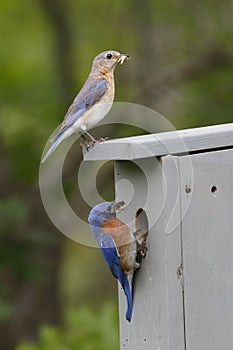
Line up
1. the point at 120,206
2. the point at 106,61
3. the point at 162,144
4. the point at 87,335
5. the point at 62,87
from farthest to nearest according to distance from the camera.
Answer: the point at 62,87
the point at 87,335
the point at 106,61
the point at 120,206
the point at 162,144

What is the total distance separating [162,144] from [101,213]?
13.6 inches

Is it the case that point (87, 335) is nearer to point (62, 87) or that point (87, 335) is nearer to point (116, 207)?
point (116, 207)

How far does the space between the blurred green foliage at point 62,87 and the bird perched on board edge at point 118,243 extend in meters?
3.50

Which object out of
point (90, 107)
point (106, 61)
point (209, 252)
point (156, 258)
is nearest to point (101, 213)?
point (156, 258)

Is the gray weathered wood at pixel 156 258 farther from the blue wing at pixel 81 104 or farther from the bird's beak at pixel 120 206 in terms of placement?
the blue wing at pixel 81 104

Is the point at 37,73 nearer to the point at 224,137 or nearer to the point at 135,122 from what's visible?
the point at 135,122

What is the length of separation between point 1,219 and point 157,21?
290 centimetres

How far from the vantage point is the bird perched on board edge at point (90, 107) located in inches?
161

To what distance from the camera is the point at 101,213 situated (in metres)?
3.76

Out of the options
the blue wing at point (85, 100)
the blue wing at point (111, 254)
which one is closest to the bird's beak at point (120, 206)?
the blue wing at point (111, 254)

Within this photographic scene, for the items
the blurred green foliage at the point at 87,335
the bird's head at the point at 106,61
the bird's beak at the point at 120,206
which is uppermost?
the bird's head at the point at 106,61

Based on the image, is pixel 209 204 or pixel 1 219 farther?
pixel 1 219

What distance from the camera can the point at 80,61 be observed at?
10.1 m

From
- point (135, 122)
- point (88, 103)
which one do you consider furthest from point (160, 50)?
point (88, 103)
